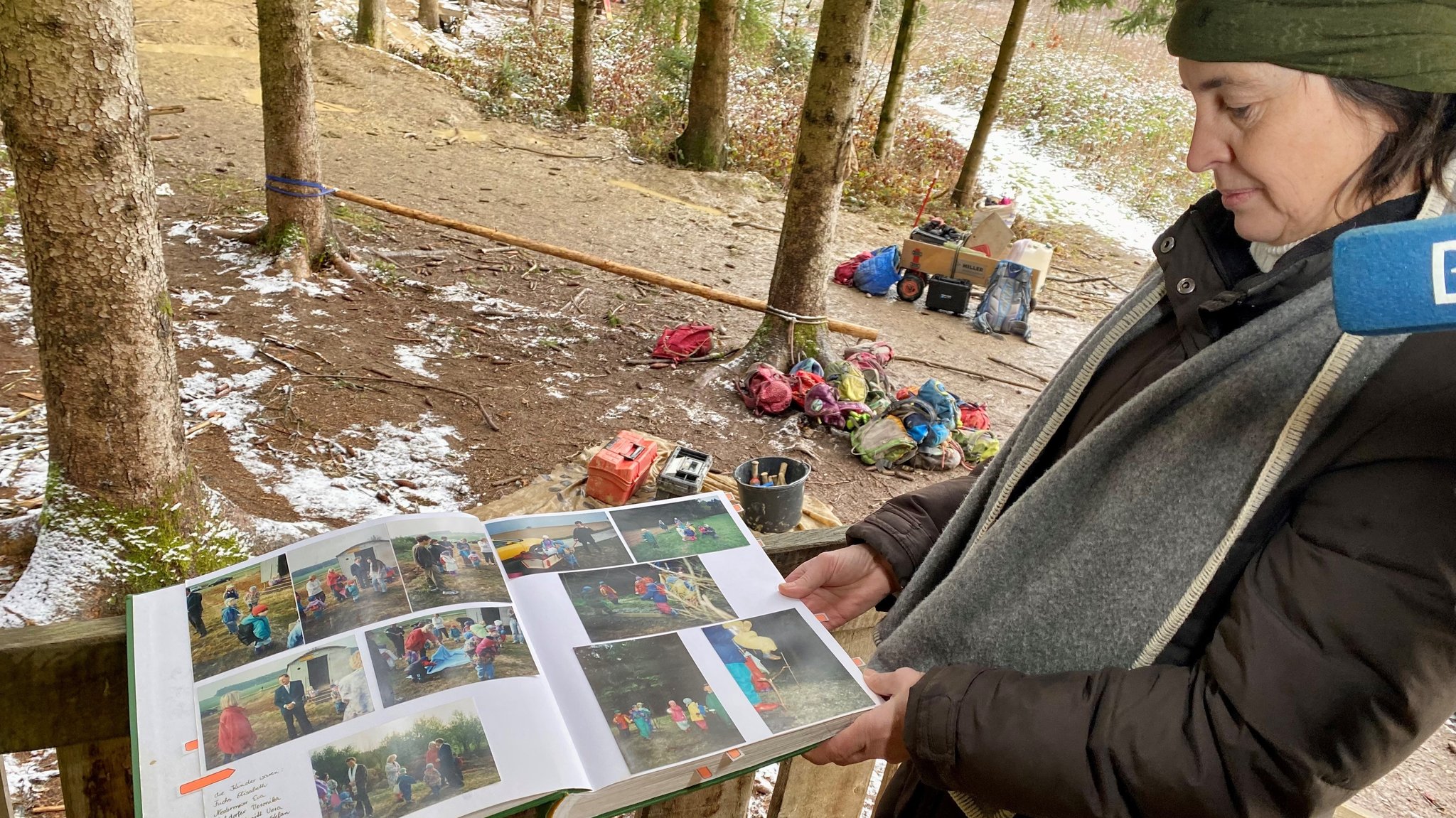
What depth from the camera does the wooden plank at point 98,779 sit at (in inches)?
47.8

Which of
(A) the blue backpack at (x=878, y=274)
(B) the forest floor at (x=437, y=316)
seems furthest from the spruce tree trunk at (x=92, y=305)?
(A) the blue backpack at (x=878, y=274)

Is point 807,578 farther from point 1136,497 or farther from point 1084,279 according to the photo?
point 1084,279

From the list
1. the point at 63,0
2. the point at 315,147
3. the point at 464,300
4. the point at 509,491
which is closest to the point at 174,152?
the point at 315,147

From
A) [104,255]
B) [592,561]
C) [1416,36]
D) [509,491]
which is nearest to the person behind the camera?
[1416,36]

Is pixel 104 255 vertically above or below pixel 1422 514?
below

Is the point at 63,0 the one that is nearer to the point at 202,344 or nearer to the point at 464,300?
the point at 202,344

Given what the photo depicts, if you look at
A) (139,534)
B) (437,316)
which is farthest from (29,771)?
(437,316)

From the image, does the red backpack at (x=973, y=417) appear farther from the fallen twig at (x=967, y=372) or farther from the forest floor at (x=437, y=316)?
the fallen twig at (x=967, y=372)

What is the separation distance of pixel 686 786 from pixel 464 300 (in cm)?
608

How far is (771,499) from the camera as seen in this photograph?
4.33 meters

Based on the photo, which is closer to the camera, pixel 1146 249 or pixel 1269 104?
pixel 1269 104

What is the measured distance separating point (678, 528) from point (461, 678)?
543 millimetres

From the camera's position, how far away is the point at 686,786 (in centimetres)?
121

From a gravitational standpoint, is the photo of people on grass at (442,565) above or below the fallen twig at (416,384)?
above
